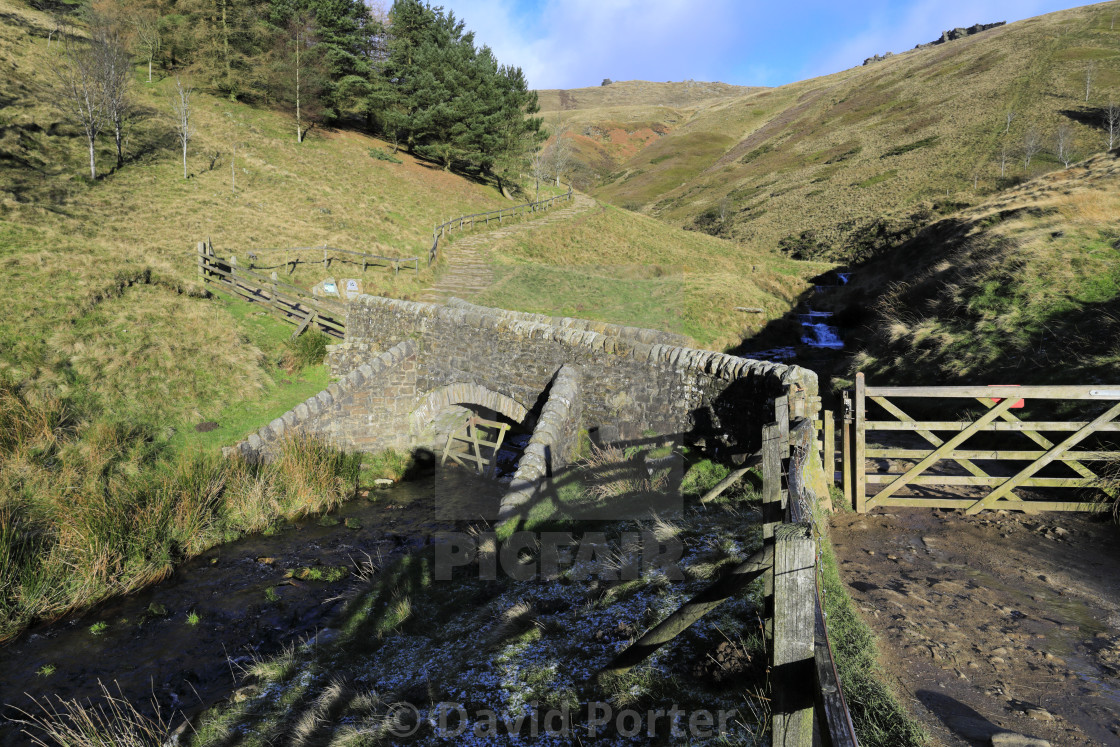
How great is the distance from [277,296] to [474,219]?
19.1m

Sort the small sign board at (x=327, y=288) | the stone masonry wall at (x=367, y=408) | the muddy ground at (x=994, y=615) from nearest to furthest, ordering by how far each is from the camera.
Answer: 1. the muddy ground at (x=994, y=615)
2. the stone masonry wall at (x=367, y=408)
3. the small sign board at (x=327, y=288)

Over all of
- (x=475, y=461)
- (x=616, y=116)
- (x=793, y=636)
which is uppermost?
(x=616, y=116)

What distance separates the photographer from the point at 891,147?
182 ft

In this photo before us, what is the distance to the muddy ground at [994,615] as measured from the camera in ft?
10.3

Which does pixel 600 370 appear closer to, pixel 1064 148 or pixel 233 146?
pixel 233 146

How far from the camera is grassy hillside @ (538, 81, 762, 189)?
9594 centimetres

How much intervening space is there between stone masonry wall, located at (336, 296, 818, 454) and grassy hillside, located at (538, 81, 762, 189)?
198 ft

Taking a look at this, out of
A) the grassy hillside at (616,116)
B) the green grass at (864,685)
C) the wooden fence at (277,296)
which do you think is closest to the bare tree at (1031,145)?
the grassy hillside at (616,116)

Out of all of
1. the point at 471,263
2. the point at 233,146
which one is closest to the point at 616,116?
the point at 233,146

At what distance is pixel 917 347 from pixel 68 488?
17.5 meters

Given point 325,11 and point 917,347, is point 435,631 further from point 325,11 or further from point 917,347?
point 325,11

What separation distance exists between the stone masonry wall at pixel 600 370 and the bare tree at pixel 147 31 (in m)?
38.2

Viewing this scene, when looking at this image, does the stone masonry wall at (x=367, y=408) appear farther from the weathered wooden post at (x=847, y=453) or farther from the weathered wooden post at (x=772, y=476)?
the weathered wooden post at (x=772, y=476)

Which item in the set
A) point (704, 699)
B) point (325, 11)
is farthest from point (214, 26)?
point (704, 699)
